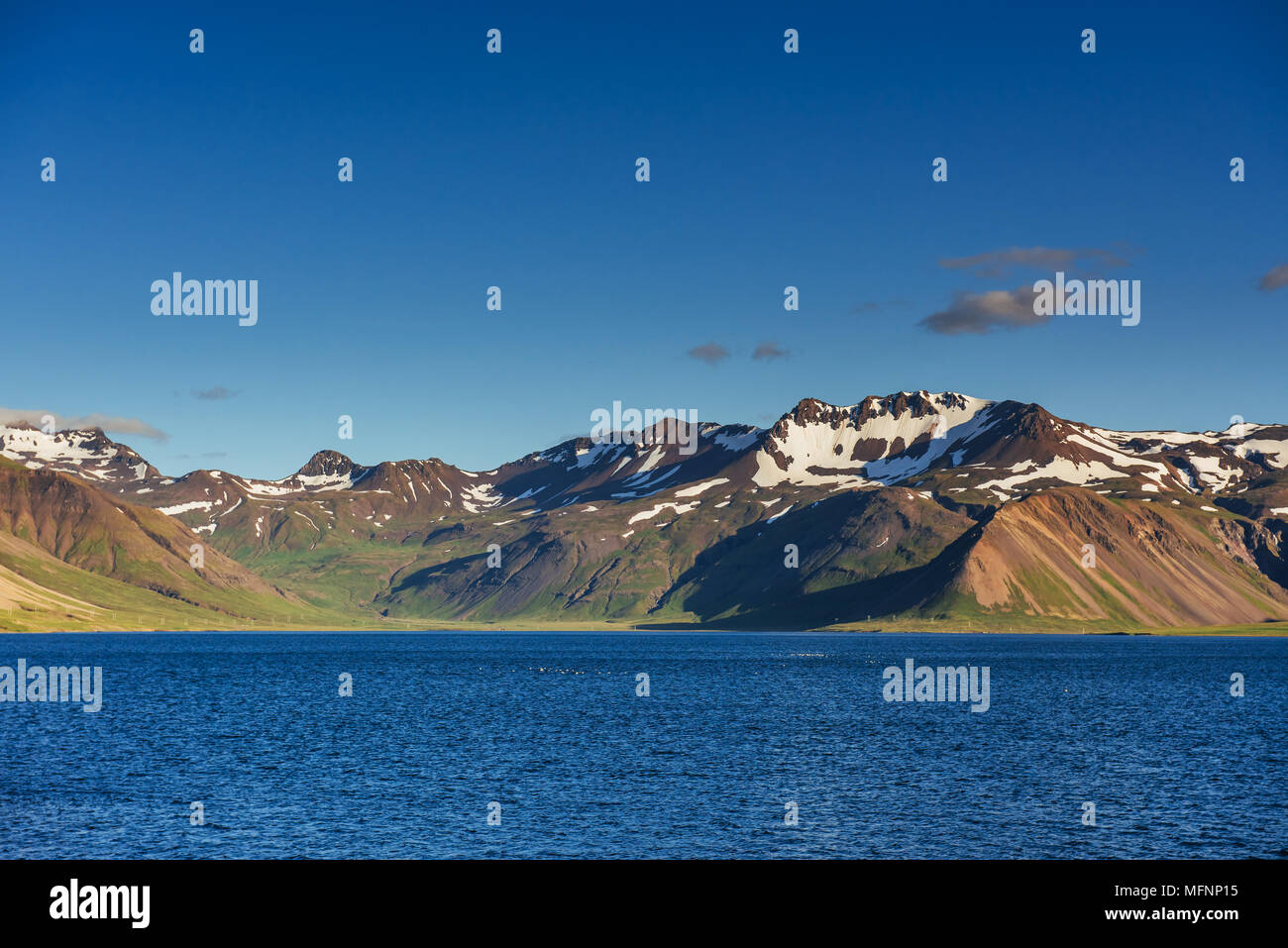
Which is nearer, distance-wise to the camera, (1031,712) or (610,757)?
(610,757)

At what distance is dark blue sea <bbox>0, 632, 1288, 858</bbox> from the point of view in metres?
60.2

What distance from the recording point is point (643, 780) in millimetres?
81312

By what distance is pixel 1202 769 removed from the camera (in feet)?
284

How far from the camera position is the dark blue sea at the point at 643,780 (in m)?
60.2

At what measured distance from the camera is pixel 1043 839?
6116 cm
